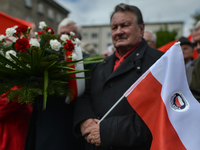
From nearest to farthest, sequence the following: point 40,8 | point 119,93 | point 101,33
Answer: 1. point 119,93
2. point 40,8
3. point 101,33

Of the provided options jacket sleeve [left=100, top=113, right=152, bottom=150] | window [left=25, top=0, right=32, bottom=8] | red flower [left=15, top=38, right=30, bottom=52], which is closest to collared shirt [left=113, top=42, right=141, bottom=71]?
jacket sleeve [left=100, top=113, right=152, bottom=150]

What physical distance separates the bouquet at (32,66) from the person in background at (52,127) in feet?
0.96

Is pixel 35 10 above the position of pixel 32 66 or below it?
above

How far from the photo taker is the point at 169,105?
140cm

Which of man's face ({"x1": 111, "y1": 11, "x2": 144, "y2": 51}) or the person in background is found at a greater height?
man's face ({"x1": 111, "y1": 11, "x2": 144, "y2": 51})

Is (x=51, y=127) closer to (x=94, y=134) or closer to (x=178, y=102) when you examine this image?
(x=94, y=134)

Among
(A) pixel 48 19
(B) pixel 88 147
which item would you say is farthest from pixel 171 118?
(A) pixel 48 19

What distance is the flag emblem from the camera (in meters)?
1.39

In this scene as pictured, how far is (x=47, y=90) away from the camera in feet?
5.40

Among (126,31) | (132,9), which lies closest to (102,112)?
(126,31)

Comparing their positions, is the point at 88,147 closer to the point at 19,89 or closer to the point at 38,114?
the point at 38,114

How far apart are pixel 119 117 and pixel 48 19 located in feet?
84.5

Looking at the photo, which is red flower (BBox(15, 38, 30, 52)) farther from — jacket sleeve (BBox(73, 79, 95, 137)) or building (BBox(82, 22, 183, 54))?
building (BBox(82, 22, 183, 54))

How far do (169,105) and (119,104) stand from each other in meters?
0.50
